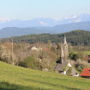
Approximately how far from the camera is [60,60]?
63.7 metres

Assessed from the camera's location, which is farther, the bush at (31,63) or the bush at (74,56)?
the bush at (74,56)

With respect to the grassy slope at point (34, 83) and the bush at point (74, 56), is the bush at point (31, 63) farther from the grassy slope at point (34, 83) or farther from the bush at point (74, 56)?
the bush at point (74, 56)

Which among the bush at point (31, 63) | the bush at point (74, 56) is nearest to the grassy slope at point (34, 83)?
the bush at point (31, 63)

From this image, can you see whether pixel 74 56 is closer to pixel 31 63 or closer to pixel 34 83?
pixel 31 63

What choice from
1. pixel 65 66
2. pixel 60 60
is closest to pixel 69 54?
pixel 60 60

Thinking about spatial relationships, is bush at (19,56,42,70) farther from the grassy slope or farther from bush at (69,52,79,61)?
bush at (69,52,79,61)

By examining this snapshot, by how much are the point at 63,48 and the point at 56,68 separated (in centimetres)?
2261

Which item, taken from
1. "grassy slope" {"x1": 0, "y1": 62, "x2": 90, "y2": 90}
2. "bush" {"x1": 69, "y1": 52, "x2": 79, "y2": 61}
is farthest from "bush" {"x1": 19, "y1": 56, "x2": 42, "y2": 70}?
"bush" {"x1": 69, "y1": 52, "x2": 79, "y2": 61}

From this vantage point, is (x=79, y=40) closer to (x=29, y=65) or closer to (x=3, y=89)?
(x=29, y=65)

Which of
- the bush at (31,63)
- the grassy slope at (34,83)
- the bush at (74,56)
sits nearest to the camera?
the grassy slope at (34,83)

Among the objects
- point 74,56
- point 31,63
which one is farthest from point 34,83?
point 74,56

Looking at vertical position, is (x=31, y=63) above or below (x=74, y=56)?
above

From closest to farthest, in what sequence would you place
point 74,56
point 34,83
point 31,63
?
point 34,83, point 31,63, point 74,56

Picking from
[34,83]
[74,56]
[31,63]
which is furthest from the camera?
[74,56]
